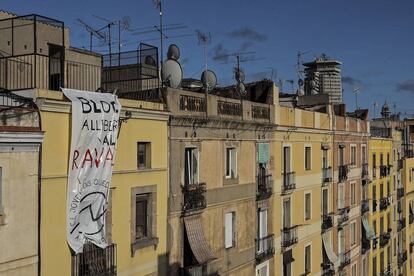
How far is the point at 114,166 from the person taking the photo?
1695 cm

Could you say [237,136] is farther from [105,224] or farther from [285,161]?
[105,224]

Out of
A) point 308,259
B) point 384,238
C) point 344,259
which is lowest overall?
point 384,238

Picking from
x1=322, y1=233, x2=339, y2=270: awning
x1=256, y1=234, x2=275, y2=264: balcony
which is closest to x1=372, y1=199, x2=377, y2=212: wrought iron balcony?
x1=322, y1=233, x2=339, y2=270: awning

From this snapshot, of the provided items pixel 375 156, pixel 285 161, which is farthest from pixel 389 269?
pixel 285 161

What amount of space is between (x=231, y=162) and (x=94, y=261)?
938 cm

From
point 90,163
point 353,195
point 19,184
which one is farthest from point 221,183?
point 353,195

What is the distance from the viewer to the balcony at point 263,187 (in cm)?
2572

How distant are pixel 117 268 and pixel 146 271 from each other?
161 centimetres

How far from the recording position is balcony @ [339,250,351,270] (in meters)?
36.6

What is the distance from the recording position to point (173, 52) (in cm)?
2289

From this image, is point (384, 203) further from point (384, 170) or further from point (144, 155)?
point (144, 155)

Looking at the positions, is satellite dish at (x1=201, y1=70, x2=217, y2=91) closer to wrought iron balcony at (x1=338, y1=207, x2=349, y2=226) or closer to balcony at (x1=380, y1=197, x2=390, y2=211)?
wrought iron balcony at (x1=338, y1=207, x2=349, y2=226)

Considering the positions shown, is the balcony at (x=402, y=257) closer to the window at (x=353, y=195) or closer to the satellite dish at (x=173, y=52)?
the window at (x=353, y=195)

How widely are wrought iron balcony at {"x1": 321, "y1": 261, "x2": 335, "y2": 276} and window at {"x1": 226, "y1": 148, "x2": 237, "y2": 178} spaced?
12.8 meters
